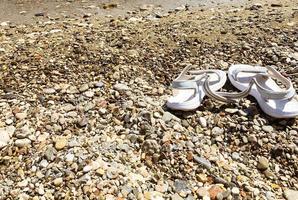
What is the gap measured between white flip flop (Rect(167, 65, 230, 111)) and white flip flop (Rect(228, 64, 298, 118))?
0.47 ft

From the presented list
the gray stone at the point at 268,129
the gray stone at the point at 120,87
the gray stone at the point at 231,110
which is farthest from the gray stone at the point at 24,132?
the gray stone at the point at 268,129

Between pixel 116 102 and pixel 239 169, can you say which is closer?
pixel 239 169

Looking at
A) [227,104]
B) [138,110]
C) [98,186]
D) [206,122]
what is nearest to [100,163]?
[98,186]

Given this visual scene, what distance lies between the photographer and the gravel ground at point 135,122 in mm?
Result: 2590

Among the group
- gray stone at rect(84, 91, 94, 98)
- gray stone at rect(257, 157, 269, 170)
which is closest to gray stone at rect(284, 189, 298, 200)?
gray stone at rect(257, 157, 269, 170)

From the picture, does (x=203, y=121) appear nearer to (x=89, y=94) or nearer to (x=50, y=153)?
(x=89, y=94)

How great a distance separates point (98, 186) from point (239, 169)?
3.07 feet

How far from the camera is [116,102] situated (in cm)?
332

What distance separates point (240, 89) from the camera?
11.4 feet

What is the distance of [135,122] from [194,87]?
1.88ft

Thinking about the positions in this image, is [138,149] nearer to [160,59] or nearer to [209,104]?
[209,104]

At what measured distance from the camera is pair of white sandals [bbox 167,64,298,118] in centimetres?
313

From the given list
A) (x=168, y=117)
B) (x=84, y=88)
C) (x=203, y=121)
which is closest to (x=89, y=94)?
(x=84, y=88)

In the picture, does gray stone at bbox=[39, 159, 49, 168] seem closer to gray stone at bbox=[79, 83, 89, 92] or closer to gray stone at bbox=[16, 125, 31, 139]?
gray stone at bbox=[16, 125, 31, 139]
